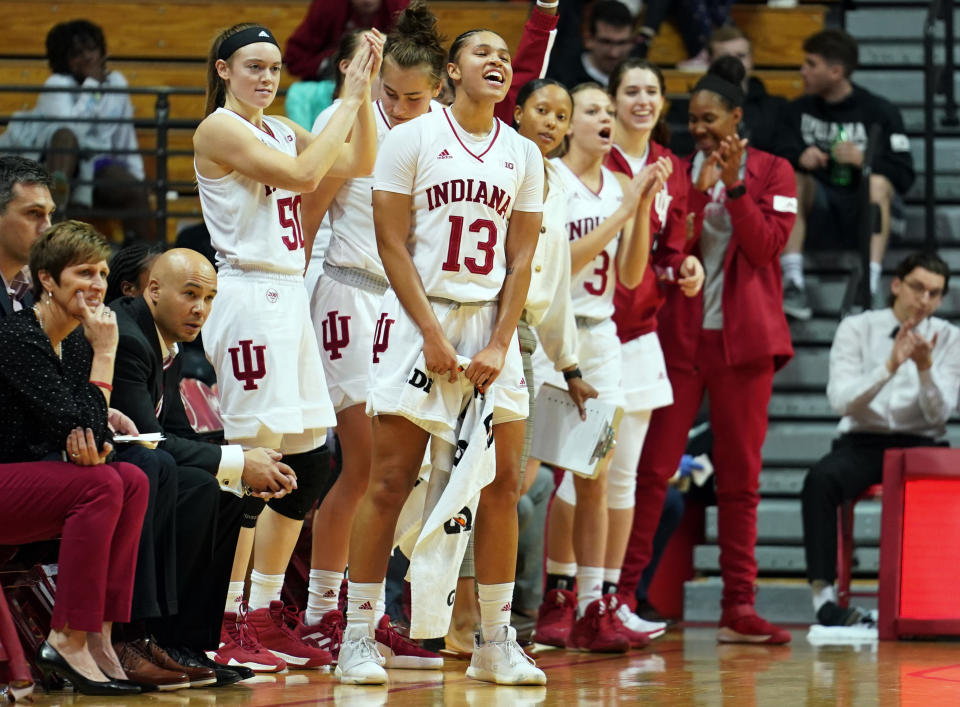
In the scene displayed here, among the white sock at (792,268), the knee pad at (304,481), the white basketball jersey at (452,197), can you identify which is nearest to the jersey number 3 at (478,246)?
the white basketball jersey at (452,197)

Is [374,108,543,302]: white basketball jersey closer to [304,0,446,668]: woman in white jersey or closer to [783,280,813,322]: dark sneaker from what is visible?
[304,0,446,668]: woman in white jersey

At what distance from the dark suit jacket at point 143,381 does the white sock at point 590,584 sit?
1.81 meters

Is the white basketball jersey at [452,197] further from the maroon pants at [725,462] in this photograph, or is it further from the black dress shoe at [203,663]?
the maroon pants at [725,462]

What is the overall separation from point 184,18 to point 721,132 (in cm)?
467

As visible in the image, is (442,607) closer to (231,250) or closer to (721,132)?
(231,250)

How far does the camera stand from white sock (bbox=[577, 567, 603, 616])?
5914 millimetres

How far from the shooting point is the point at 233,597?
5.01m

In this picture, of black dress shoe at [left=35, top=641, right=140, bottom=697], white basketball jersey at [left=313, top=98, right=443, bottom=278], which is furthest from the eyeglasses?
black dress shoe at [left=35, top=641, right=140, bottom=697]

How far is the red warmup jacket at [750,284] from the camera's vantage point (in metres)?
6.58

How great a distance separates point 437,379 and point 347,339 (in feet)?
2.62

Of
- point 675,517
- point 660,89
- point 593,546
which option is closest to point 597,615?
point 593,546

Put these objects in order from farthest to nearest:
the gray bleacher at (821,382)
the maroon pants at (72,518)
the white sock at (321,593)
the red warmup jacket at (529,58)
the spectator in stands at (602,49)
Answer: the spectator in stands at (602,49)
the gray bleacher at (821,382)
the red warmup jacket at (529,58)
the white sock at (321,593)
the maroon pants at (72,518)

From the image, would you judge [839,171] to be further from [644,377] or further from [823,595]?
[644,377]

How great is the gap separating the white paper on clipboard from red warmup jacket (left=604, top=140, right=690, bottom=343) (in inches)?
23.1
